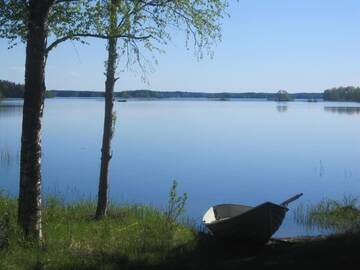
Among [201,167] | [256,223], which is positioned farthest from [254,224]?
[201,167]

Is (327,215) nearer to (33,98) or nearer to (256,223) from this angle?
(256,223)

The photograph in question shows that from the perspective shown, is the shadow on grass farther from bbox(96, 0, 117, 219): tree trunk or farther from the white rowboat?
bbox(96, 0, 117, 219): tree trunk

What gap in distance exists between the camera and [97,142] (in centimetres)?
4062

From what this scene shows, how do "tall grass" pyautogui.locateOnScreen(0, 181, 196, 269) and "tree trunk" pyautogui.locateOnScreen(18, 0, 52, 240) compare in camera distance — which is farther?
"tree trunk" pyautogui.locateOnScreen(18, 0, 52, 240)

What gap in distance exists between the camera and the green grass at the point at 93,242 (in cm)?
789

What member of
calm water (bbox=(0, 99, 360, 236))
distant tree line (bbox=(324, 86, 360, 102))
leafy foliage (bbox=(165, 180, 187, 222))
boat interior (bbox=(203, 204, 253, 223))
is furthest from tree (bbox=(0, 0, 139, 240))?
distant tree line (bbox=(324, 86, 360, 102))

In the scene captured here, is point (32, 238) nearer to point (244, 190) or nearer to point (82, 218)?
point (82, 218)

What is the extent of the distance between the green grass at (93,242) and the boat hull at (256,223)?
76 centimetres

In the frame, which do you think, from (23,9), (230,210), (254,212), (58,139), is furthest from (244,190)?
(58,139)

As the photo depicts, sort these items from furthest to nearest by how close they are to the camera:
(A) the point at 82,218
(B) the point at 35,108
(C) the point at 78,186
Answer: (C) the point at 78,186, (A) the point at 82,218, (B) the point at 35,108

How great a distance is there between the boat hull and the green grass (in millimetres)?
762

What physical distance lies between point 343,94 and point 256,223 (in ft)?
542

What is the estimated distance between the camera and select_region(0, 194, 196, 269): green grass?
789cm

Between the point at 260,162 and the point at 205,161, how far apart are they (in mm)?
Answer: 3127
